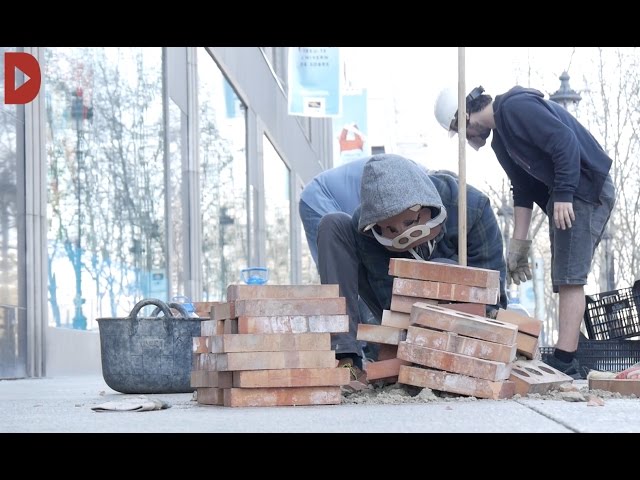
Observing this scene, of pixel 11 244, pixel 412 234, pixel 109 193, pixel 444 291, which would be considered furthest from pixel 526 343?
pixel 109 193

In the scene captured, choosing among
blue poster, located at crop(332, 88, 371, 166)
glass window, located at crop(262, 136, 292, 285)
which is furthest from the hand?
blue poster, located at crop(332, 88, 371, 166)

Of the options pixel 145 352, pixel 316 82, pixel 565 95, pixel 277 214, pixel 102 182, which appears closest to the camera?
pixel 145 352

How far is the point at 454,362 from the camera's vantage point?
5.07 metres

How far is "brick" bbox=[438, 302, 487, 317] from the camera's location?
538 centimetres

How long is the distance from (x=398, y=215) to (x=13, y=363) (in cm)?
590

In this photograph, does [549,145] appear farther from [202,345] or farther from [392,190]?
[202,345]

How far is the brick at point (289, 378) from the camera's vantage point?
4.82 m

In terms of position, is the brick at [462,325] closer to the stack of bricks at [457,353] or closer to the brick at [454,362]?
the stack of bricks at [457,353]

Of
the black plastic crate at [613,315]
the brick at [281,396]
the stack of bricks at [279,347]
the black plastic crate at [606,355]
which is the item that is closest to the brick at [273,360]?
the stack of bricks at [279,347]

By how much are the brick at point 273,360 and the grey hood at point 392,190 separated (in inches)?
34.7

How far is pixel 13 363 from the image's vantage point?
10.3 m

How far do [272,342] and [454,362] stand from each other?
0.85m
